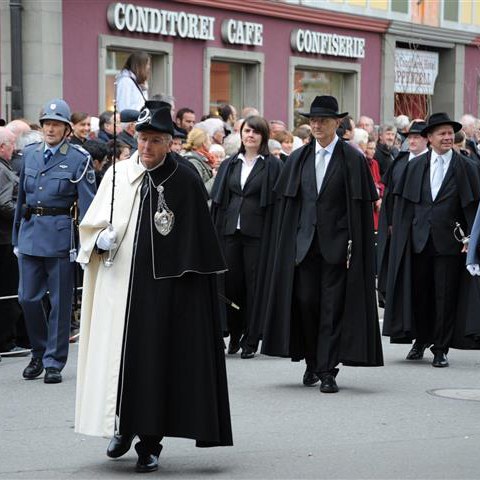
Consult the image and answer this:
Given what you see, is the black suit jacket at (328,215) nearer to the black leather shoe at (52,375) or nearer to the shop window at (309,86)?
the black leather shoe at (52,375)

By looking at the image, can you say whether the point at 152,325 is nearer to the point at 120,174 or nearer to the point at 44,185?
the point at 120,174

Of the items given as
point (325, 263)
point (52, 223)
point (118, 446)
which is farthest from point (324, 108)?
point (118, 446)

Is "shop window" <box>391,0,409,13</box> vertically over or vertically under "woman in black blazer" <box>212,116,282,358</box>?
over

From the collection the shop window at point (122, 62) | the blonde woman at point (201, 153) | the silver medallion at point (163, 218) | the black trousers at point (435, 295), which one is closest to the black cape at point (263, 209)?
the blonde woman at point (201, 153)

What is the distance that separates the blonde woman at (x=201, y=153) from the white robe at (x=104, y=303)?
5789 millimetres

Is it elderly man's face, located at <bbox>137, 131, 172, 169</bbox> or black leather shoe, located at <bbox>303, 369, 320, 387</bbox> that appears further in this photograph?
black leather shoe, located at <bbox>303, 369, 320, 387</bbox>

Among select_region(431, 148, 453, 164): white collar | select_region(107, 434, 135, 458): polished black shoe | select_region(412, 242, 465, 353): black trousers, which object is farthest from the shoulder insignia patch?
select_region(107, 434, 135, 458): polished black shoe

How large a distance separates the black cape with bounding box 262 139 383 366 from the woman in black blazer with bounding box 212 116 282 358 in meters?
1.46

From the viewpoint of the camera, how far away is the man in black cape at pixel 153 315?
288 inches

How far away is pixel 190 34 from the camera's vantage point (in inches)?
963

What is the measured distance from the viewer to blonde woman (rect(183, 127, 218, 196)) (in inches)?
535

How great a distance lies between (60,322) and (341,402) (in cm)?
226

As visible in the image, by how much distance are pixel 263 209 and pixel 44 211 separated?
2.32 m

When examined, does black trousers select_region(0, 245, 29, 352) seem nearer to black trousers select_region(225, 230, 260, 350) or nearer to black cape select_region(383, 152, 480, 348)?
black trousers select_region(225, 230, 260, 350)
